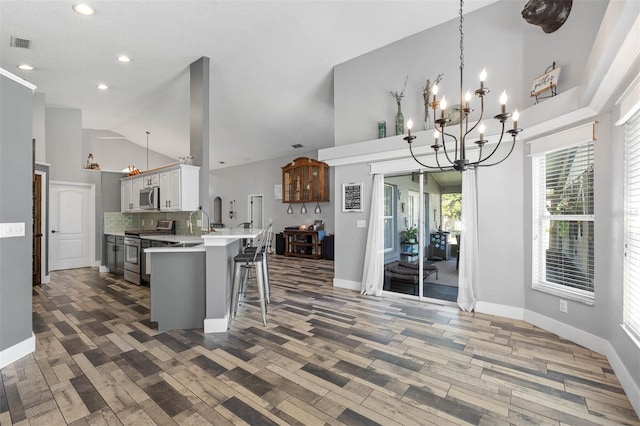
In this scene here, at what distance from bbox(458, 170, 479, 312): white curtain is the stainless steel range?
5.18 metres

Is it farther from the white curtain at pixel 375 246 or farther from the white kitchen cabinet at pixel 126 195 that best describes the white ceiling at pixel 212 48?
the white curtain at pixel 375 246

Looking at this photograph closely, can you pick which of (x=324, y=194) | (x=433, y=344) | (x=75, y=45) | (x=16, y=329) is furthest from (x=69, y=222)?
(x=433, y=344)

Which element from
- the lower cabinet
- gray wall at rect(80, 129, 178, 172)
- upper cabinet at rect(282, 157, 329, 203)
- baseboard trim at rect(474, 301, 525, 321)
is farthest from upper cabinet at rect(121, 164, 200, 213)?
gray wall at rect(80, 129, 178, 172)

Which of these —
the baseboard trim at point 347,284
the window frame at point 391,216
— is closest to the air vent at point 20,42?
the window frame at point 391,216

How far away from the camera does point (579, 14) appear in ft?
9.47

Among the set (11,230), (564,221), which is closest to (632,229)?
(564,221)

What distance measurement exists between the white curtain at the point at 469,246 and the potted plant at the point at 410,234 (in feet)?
2.44

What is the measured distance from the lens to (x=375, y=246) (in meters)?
4.56

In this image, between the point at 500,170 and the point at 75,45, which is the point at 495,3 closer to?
the point at 500,170

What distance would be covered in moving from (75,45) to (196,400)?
502cm

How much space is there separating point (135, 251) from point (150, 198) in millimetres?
1022

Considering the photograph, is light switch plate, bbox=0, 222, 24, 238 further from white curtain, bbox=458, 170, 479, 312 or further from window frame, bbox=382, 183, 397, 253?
white curtain, bbox=458, 170, 479, 312

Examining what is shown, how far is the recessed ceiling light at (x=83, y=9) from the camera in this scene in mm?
3333

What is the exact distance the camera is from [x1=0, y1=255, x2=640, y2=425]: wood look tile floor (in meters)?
1.84
